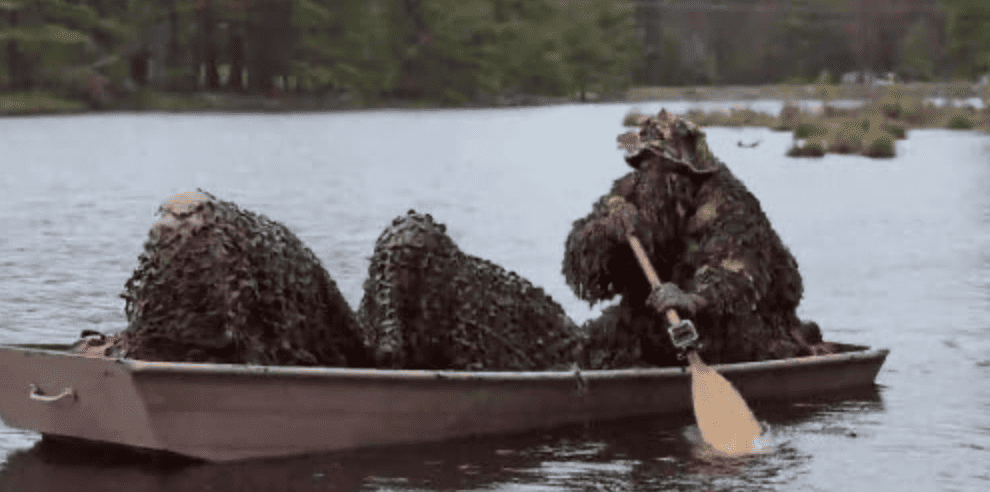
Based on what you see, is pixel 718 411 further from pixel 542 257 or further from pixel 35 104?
pixel 35 104

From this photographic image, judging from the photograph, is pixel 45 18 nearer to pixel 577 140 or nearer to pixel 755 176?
pixel 577 140

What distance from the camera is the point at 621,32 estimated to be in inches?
6029

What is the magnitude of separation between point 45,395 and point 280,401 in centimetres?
119

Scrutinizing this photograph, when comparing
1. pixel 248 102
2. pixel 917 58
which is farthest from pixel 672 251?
pixel 917 58

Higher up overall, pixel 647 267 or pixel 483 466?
pixel 647 267

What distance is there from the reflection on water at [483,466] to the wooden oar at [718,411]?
122 millimetres

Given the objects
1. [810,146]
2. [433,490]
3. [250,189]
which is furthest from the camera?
[810,146]

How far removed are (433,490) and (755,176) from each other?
33.3m

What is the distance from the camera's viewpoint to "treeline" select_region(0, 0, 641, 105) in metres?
97.4

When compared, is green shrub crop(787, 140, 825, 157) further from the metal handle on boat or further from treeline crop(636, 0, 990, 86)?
treeline crop(636, 0, 990, 86)

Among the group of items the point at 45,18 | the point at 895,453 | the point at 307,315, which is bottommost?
the point at 895,453

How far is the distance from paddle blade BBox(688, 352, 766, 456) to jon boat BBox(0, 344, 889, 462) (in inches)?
7.6

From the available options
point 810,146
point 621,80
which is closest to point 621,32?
point 621,80

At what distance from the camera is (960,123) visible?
66.7m
